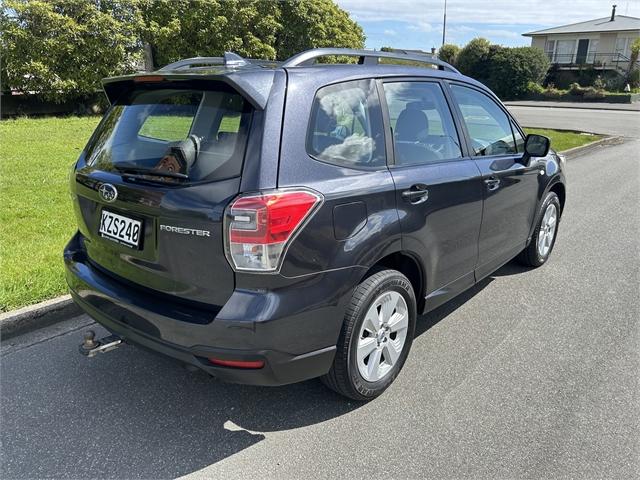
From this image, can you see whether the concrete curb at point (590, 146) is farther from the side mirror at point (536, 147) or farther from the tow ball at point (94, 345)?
the tow ball at point (94, 345)

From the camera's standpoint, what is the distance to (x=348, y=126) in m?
2.67

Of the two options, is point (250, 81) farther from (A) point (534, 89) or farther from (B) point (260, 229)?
(A) point (534, 89)

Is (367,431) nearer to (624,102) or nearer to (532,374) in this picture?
(532,374)

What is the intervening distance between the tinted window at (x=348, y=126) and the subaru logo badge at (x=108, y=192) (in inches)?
40.5

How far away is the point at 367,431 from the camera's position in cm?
267

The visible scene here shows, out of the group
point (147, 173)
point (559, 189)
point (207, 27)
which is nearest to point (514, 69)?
point (207, 27)

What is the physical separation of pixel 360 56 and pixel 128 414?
7.90ft

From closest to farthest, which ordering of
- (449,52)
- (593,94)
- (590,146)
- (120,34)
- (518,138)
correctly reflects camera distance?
(518,138) < (590,146) < (120,34) < (593,94) < (449,52)

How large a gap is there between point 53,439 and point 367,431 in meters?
1.58

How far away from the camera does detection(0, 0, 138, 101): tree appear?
1419 centimetres

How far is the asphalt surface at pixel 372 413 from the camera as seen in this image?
7.98 ft

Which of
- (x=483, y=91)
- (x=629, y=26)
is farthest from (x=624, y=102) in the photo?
(x=483, y=91)

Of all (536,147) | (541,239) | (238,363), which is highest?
(536,147)

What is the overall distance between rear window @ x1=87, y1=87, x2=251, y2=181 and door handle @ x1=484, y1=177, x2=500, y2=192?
1.93 metres
